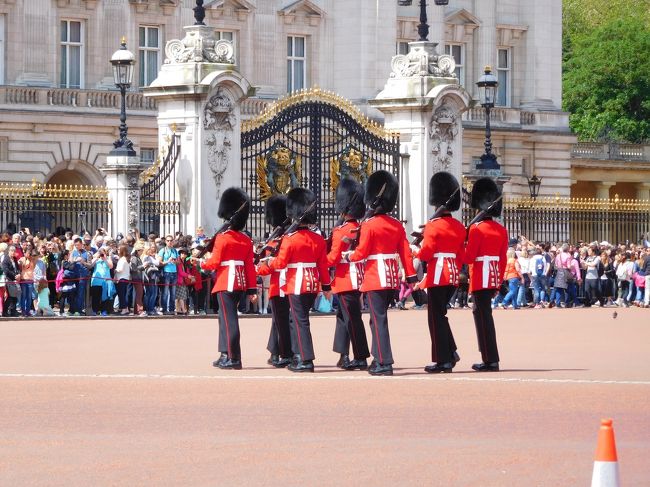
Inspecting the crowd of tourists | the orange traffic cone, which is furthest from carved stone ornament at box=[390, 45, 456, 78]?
the orange traffic cone

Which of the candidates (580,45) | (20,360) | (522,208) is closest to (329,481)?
(20,360)

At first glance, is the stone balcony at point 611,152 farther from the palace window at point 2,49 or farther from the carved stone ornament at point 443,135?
the carved stone ornament at point 443,135

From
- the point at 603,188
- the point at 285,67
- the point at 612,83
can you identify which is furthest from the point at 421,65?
the point at 612,83

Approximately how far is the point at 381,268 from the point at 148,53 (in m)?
29.9

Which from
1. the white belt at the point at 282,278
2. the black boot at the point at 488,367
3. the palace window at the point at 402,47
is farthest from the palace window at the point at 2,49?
the black boot at the point at 488,367

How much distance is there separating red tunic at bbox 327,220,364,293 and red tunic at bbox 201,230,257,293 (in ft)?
2.42

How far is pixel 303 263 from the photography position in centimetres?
1652

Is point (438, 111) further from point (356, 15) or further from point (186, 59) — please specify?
point (356, 15)

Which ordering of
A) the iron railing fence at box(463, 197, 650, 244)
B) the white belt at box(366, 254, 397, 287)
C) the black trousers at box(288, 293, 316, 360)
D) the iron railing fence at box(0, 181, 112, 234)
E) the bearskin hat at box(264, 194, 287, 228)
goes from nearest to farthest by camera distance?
the white belt at box(366, 254, 397, 287) → the black trousers at box(288, 293, 316, 360) → the bearskin hat at box(264, 194, 287, 228) → the iron railing fence at box(0, 181, 112, 234) → the iron railing fence at box(463, 197, 650, 244)

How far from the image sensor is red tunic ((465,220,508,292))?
53.9 ft

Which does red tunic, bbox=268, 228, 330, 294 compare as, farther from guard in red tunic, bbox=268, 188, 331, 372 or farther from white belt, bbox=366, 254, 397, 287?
white belt, bbox=366, 254, 397, 287

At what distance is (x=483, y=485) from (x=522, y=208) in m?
22.7

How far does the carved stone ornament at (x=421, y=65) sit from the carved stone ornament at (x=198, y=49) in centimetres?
347

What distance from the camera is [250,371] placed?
53.6 ft
